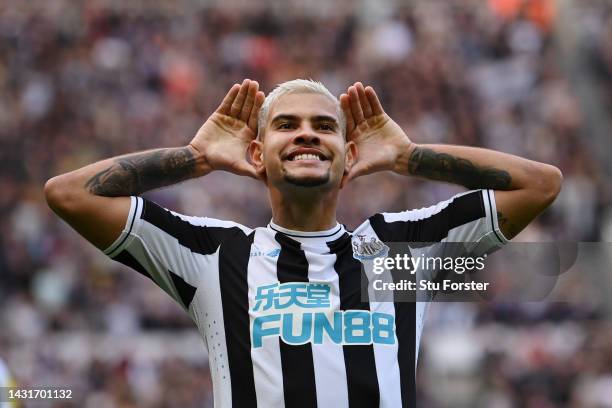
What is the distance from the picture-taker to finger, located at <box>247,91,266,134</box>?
5.57 meters

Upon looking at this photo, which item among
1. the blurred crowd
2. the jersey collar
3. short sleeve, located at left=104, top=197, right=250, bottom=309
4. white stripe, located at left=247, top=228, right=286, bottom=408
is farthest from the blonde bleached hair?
the blurred crowd

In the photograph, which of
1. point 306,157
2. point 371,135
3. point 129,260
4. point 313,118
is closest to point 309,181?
point 306,157

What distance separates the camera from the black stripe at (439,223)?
5262 mm

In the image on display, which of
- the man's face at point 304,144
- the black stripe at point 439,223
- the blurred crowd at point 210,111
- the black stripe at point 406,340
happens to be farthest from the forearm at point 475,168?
the blurred crowd at point 210,111

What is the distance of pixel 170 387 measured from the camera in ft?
38.7

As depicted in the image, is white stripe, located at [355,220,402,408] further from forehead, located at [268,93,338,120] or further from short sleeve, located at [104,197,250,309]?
forehead, located at [268,93,338,120]

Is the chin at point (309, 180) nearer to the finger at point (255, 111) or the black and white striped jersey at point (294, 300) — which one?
the black and white striped jersey at point (294, 300)

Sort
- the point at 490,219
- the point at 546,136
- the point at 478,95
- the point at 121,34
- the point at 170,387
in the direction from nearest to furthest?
the point at 490,219
the point at 170,387
the point at 546,136
the point at 478,95
the point at 121,34

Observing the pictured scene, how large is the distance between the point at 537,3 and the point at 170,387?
819cm

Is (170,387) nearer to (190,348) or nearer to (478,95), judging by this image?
(190,348)

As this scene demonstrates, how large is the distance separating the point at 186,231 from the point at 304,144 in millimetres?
597

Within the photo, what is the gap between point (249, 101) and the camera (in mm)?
5578

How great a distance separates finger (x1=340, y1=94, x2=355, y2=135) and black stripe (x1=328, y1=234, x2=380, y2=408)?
0.71 metres

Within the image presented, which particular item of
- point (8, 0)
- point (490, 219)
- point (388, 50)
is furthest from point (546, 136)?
point (490, 219)
